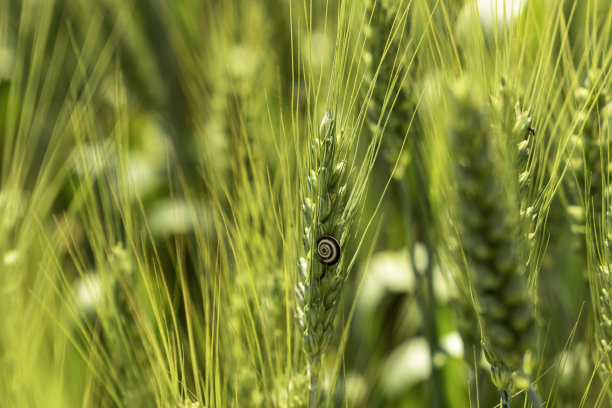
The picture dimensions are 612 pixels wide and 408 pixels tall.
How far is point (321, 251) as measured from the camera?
35 cm

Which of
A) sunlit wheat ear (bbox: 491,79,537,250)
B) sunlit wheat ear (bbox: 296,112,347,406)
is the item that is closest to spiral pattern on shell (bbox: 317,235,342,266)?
sunlit wheat ear (bbox: 296,112,347,406)

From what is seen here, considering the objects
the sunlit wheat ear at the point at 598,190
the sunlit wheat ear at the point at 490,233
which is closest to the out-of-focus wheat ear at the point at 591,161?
the sunlit wheat ear at the point at 598,190

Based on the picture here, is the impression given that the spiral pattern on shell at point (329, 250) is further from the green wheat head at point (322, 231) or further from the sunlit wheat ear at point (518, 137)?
the sunlit wheat ear at point (518, 137)

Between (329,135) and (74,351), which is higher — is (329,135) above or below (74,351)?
above

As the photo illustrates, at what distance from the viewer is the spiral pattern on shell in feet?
1.13

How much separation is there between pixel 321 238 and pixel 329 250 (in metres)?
0.01

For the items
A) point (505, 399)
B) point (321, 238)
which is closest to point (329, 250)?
point (321, 238)

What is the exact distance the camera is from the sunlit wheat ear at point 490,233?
235 millimetres

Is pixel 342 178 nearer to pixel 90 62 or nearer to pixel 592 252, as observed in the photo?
pixel 592 252

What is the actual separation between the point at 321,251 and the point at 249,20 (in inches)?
17.5

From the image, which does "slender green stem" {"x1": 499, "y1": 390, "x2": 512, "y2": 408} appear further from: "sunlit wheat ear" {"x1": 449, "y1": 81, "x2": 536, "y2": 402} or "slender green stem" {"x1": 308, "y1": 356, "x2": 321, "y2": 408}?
"slender green stem" {"x1": 308, "y1": 356, "x2": 321, "y2": 408}

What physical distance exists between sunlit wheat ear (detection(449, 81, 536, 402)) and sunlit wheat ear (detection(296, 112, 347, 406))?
0.31 ft

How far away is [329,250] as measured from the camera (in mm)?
344


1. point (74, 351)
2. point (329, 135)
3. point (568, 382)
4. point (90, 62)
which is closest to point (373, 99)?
point (329, 135)
